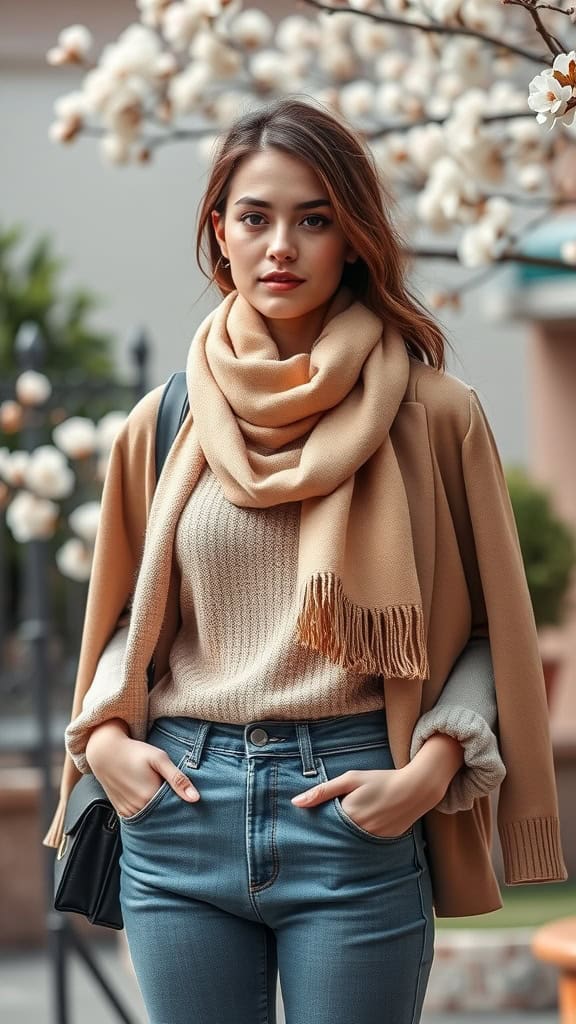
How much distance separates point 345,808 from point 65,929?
2.60 metres

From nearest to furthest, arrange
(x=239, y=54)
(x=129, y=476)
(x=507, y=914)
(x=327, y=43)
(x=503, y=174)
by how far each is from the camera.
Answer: (x=129, y=476) → (x=503, y=174) → (x=239, y=54) → (x=327, y=43) → (x=507, y=914)

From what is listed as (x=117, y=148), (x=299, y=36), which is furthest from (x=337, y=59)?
(x=117, y=148)

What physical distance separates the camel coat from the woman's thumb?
11 centimetres

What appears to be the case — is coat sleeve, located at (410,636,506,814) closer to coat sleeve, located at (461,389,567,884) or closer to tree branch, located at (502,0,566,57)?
coat sleeve, located at (461,389,567,884)

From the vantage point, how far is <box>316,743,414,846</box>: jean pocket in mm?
2264

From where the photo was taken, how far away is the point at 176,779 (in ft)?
7.68

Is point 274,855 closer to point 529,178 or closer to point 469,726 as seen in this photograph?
point 469,726

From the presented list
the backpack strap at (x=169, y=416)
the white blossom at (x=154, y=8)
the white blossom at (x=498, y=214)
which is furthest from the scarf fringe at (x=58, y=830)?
the white blossom at (x=154, y=8)

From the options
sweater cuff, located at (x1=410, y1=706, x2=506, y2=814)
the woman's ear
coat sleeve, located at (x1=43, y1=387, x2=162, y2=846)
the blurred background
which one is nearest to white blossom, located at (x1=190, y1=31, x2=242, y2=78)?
the blurred background

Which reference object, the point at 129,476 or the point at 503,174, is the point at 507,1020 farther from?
the point at 129,476

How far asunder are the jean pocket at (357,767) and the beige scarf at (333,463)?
11cm

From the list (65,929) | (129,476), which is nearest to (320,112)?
(129,476)

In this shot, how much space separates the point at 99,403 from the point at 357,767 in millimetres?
5849

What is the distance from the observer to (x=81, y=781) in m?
2.58
